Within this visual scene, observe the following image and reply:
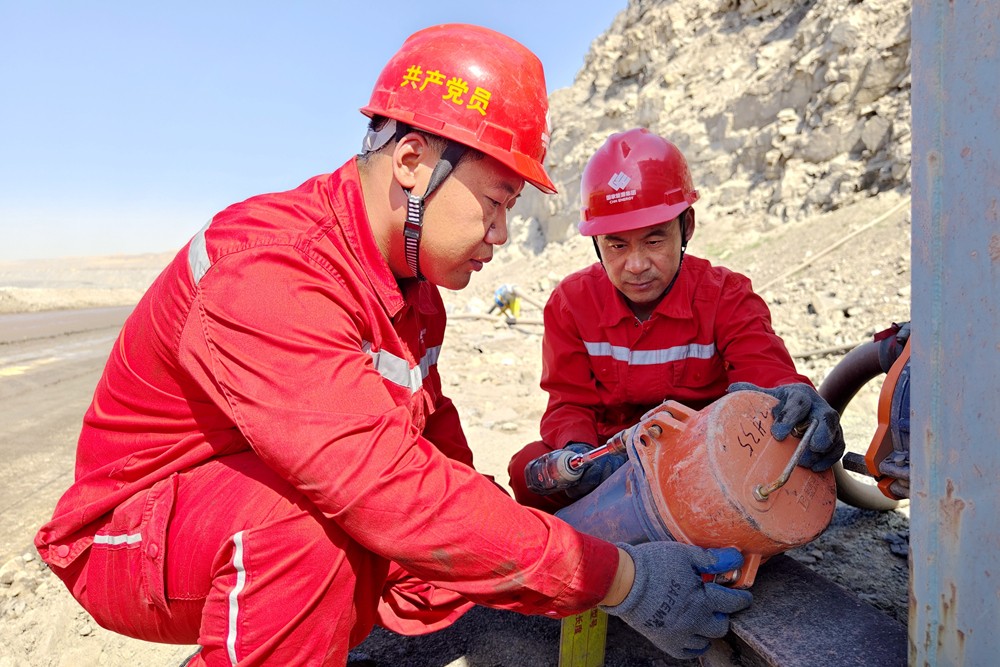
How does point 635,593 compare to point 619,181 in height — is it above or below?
below

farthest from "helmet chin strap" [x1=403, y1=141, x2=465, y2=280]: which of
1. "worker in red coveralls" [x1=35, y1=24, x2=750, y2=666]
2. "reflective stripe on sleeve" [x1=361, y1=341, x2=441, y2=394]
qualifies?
"reflective stripe on sleeve" [x1=361, y1=341, x2=441, y2=394]

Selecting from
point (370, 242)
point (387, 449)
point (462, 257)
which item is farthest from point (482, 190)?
point (387, 449)

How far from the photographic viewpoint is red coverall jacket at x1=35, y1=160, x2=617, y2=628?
1.41m

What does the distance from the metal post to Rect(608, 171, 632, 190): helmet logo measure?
1440 millimetres

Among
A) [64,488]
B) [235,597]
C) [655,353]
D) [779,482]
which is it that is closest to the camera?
[235,597]

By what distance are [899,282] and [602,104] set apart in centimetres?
1227

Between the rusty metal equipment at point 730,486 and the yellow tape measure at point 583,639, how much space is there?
0.24 meters

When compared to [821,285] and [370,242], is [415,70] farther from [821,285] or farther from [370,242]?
[821,285]

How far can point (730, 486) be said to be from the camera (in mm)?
1733

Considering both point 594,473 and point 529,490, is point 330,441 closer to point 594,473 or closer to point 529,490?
point 594,473

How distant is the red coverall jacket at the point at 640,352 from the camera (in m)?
2.59

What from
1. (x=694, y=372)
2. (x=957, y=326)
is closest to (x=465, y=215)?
(x=957, y=326)

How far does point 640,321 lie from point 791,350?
12.0 feet

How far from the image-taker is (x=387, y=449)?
143 cm
